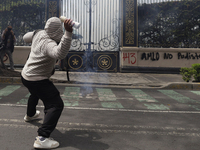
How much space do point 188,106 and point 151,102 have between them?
83 cm

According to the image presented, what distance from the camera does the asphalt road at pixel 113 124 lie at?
3098mm

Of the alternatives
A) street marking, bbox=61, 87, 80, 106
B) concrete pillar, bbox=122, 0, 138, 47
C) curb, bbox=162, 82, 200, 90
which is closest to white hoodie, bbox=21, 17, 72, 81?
street marking, bbox=61, 87, 80, 106

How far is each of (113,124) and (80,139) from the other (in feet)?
2.80

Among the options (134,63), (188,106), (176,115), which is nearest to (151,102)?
(188,106)

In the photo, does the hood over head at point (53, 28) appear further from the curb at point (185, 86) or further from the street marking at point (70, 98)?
the curb at point (185, 86)

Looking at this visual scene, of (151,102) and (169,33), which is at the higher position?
(169,33)

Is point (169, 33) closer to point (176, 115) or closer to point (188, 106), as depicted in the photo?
point (188, 106)

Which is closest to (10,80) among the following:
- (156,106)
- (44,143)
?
(156,106)

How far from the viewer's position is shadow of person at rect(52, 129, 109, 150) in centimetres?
300

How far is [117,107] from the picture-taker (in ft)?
17.2

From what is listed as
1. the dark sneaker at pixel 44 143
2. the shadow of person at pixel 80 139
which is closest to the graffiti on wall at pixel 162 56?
the shadow of person at pixel 80 139

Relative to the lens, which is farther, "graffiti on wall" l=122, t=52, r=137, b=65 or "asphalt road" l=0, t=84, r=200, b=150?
"graffiti on wall" l=122, t=52, r=137, b=65

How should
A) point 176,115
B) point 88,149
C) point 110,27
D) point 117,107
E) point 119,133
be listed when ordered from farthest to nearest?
point 110,27, point 117,107, point 176,115, point 119,133, point 88,149

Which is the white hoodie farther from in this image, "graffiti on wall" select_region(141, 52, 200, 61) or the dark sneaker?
"graffiti on wall" select_region(141, 52, 200, 61)
